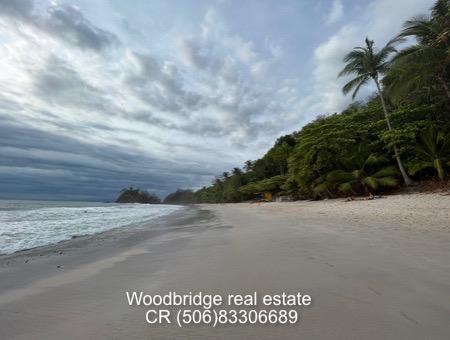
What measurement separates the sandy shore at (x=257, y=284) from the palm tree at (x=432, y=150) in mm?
13816

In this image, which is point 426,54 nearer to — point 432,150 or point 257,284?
point 432,150

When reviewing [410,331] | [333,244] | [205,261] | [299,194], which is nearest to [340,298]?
[410,331]

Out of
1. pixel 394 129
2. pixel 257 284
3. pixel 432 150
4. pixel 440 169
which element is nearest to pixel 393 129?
pixel 394 129

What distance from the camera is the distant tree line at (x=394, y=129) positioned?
57.8ft

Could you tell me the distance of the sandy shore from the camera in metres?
2.38

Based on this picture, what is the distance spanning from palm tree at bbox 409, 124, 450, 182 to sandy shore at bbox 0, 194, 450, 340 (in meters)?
13.8

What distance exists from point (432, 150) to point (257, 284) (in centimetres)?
1963

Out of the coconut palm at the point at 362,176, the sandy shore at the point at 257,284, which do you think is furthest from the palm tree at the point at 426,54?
the sandy shore at the point at 257,284

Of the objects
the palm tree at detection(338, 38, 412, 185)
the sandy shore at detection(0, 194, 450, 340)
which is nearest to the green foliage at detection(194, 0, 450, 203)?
the palm tree at detection(338, 38, 412, 185)

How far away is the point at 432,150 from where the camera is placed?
18.3 meters

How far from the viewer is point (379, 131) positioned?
922 inches

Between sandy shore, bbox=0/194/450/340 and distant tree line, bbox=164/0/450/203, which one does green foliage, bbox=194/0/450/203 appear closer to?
distant tree line, bbox=164/0/450/203

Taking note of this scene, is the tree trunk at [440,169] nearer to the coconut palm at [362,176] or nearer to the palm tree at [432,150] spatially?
the palm tree at [432,150]

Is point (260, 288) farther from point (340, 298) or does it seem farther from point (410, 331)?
point (410, 331)
